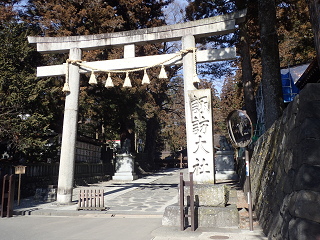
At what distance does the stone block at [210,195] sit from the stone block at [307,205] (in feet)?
9.80

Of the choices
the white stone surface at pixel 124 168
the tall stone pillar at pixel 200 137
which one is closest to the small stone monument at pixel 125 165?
the white stone surface at pixel 124 168

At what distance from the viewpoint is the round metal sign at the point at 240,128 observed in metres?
5.98

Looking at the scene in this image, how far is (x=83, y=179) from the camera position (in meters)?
16.4

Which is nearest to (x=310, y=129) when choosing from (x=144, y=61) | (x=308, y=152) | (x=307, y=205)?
(x=308, y=152)

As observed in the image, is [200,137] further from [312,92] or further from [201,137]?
[312,92]

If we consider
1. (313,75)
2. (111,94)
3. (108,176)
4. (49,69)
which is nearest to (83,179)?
(108,176)

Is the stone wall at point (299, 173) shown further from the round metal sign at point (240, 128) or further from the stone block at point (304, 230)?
the round metal sign at point (240, 128)

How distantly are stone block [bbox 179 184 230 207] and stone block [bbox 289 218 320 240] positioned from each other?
2908 millimetres

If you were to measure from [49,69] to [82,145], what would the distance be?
7436 mm

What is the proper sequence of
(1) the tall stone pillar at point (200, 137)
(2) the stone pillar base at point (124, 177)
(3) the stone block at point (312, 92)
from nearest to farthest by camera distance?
(3) the stone block at point (312, 92)
(1) the tall stone pillar at point (200, 137)
(2) the stone pillar base at point (124, 177)

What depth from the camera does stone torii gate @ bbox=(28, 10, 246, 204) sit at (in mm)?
7113

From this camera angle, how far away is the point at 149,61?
368 inches

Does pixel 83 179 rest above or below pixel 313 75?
below

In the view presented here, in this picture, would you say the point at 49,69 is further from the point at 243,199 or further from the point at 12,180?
the point at 243,199
